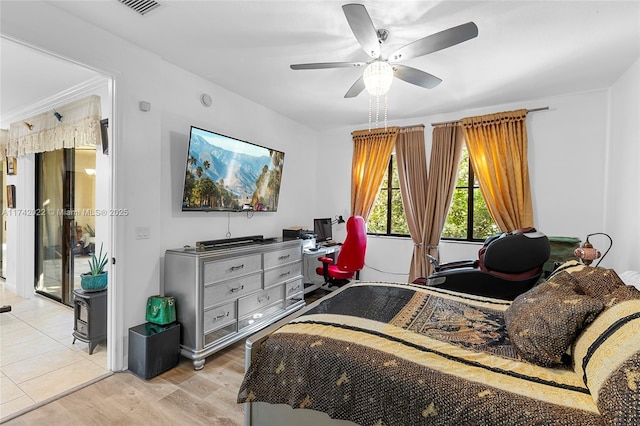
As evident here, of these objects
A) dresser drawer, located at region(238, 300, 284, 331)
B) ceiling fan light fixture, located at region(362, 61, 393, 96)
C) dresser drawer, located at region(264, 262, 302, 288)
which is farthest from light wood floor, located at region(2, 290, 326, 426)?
ceiling fan light fixture, located at region(362, 61, 393, 96)

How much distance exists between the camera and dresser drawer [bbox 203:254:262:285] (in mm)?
2596

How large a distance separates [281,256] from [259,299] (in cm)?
57

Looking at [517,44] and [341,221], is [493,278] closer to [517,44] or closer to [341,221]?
[517,44]

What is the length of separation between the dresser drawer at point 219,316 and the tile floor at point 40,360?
0.85 m

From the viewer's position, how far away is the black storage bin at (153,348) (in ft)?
7.68

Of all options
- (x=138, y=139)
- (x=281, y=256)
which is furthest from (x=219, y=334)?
(x=138, y=139)

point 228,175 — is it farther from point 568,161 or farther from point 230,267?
point 568,161

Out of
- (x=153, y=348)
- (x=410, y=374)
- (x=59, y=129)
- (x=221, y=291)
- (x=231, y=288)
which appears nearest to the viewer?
(x=410, y=374)

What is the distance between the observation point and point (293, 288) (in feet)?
12.2

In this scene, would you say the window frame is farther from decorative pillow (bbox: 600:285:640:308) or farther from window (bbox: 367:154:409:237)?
decorative pillow (bbox: 600:285:640:308)

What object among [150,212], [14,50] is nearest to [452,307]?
[150,212]

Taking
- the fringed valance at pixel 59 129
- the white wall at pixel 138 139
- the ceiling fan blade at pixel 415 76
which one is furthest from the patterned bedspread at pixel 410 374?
the fringed valance at pixel 59 129

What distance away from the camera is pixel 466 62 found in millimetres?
2730

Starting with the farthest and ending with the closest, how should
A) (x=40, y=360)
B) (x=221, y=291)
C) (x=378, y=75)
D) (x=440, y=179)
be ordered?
1. (x=440, y=179)
2. (x=221, y=291)
3. (x=40, y=360)
4. (x=378, y=75)
